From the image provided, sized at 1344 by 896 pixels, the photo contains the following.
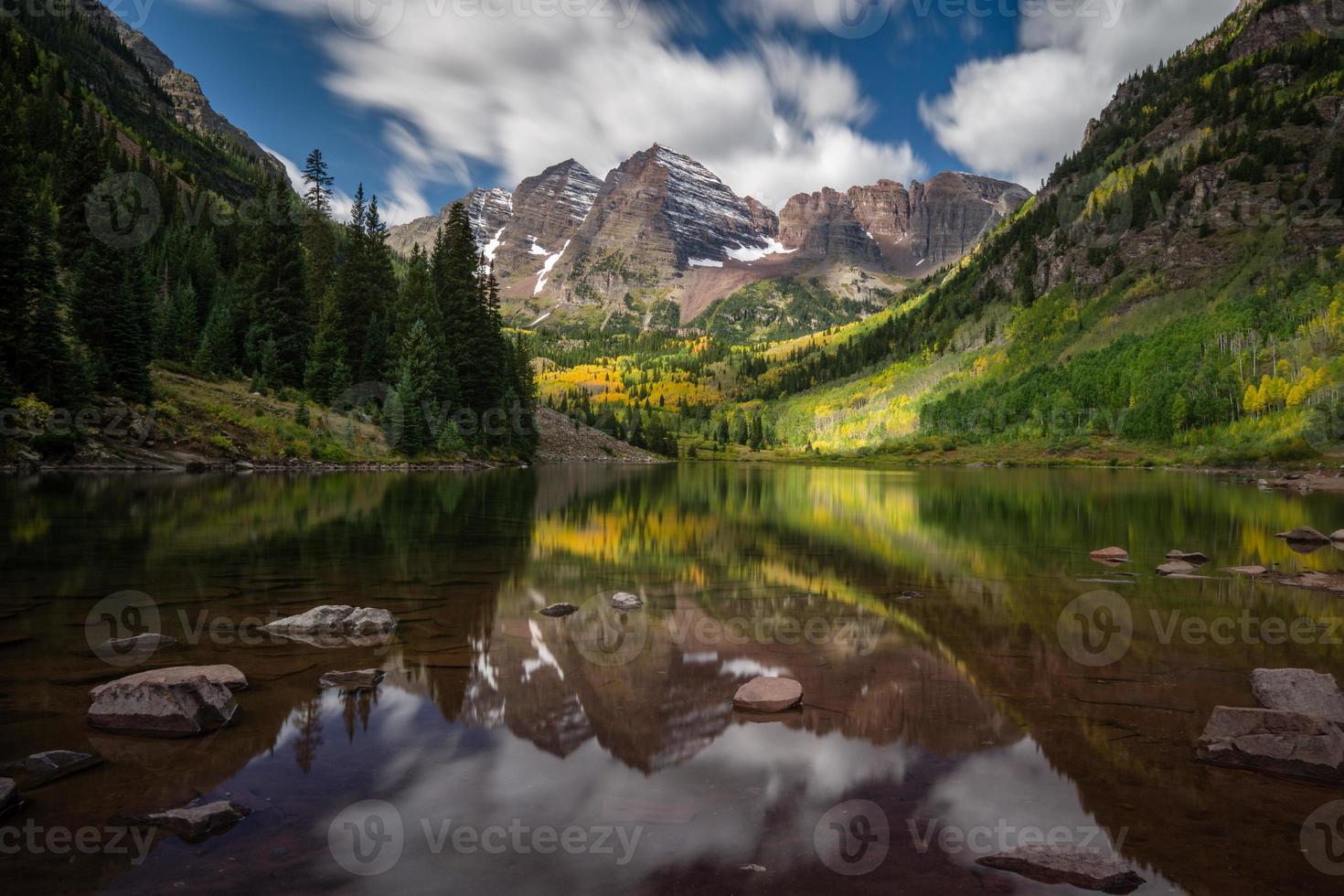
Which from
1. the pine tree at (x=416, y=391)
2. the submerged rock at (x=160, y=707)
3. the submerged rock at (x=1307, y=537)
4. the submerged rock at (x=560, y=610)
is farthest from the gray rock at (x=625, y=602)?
the pine tree at (x=416, y=391)

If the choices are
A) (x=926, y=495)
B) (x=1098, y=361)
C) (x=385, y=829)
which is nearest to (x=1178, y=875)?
(x=385, y=829)

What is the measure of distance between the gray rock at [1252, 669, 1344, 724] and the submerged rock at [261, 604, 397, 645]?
1462 centimetres

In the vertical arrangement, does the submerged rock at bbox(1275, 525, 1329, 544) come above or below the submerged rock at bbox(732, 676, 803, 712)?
above

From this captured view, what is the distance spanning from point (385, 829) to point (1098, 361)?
592ft

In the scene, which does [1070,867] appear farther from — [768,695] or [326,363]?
[326,363]

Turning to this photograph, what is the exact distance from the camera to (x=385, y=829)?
Result: 663cm

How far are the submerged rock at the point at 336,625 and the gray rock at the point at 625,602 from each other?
4.91 metres

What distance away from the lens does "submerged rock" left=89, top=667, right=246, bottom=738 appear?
27.6 ft

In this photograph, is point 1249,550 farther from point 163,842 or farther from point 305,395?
point 305,395

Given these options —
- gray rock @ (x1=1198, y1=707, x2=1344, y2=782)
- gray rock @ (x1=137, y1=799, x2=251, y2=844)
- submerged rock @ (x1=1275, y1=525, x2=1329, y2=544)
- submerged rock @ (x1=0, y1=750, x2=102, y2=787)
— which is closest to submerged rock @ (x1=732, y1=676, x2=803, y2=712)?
gray rock @ (x1=1198, y1=707, x2=1344, y2=782)

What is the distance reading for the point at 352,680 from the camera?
10.5 meters

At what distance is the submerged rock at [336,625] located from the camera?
500 inches

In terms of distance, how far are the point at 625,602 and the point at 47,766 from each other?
10430 millimetres

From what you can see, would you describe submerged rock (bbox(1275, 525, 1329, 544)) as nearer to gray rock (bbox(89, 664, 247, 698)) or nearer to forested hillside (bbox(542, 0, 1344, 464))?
gray rock (bbox(89, 664, 247, 698))
